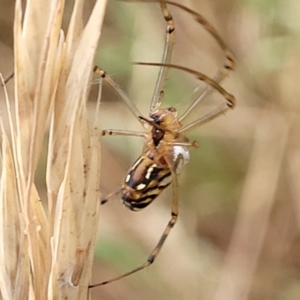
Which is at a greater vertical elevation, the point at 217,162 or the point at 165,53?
the point at 165,53

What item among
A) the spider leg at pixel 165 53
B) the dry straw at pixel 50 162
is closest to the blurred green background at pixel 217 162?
the spider leg at pixel 165 53

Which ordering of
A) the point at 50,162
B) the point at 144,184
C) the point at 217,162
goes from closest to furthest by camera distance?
the point at 50,162 → the point at 144,184 → the point at 217,162

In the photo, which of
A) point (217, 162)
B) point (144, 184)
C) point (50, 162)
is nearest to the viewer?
point (50, 162)

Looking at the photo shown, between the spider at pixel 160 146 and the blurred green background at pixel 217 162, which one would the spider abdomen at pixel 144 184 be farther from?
the blurred green background at pixel 217 162

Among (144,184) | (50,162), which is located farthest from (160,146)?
(50,162)

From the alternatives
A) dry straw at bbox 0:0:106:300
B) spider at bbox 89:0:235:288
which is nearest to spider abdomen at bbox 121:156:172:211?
spider at bbox 89:0:235:288

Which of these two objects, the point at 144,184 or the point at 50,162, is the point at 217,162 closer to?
the point at 144,184

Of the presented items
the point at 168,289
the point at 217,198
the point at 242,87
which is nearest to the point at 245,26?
the point at 242,87
